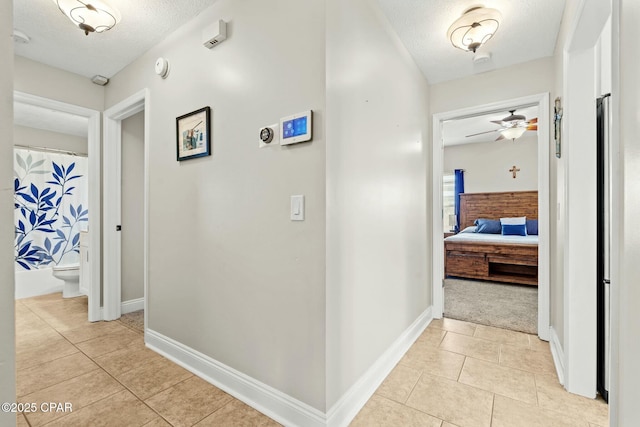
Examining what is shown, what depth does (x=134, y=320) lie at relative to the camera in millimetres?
2979

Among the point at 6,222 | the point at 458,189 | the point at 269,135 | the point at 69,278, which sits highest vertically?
the point at 458,189

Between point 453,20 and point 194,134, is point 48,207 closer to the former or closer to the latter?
point 194,134

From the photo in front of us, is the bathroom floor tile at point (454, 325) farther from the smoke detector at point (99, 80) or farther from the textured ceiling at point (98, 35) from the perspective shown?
the smoke detector at point (99, 80)

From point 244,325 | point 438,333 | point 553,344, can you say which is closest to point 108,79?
point 244,325

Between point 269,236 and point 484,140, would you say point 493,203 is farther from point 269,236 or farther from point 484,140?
point 269,236

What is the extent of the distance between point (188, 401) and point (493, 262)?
173 inches

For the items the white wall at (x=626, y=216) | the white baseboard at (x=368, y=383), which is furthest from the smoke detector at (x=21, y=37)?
the white wall at (x=626, y=216)

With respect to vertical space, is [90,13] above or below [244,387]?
above

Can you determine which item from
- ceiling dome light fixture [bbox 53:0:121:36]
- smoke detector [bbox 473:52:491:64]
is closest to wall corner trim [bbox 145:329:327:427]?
ceiling dome light fixture [bbox 53:0:121:36]

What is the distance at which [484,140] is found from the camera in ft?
20.3

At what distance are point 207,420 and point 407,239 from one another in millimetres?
1816

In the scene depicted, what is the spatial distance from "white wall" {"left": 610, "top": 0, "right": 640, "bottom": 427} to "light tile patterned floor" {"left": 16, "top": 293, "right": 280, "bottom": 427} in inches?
56.8

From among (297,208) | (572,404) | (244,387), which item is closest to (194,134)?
(297,208)

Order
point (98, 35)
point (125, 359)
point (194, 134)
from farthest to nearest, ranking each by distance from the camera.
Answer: point (98, 35) < point (125, 359) < point (194, 134)
